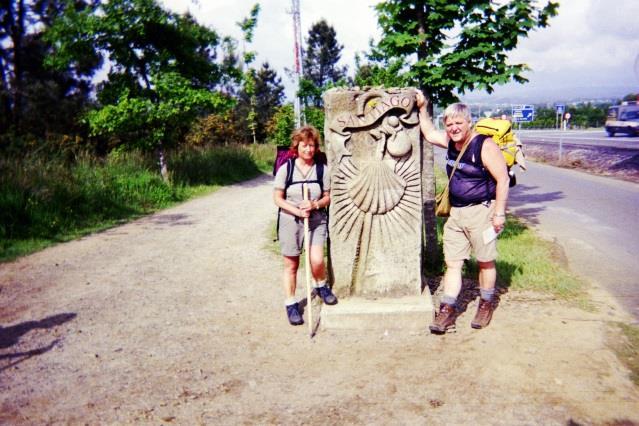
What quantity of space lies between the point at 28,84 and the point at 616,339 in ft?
65.9

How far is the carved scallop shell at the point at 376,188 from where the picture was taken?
437 cm

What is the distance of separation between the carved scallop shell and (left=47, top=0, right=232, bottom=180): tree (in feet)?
28.0

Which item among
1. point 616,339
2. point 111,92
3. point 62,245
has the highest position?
point 111,92

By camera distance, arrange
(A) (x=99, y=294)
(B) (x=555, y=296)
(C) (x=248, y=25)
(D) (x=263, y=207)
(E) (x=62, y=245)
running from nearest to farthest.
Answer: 1. (B) (x=555, y=296)
2. (A) (x=99, y=294)
3. (E) (x=62, y=245)
4. (D) (x=263, y=207)
5. (C) (x=248, y=25)

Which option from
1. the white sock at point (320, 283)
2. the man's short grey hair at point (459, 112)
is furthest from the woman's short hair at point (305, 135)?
the white sock at point (320, 283)

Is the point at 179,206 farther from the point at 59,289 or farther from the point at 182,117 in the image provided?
the point at 59,289

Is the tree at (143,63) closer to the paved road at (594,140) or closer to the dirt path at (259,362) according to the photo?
the dirt path at (259,362)

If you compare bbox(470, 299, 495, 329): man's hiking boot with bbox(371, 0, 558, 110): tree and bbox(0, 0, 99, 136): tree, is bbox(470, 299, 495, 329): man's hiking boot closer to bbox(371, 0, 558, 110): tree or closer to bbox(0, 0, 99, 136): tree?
bbox(371, 0, 558, 110): tree

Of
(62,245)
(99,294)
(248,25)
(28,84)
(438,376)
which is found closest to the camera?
(438,376)

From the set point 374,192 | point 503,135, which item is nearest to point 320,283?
point 374,192

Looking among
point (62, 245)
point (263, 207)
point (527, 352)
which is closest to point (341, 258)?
point (527, 352)

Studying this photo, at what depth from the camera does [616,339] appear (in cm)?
402

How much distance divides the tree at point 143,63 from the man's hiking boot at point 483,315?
30.9ft

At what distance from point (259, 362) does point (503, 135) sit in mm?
3934
